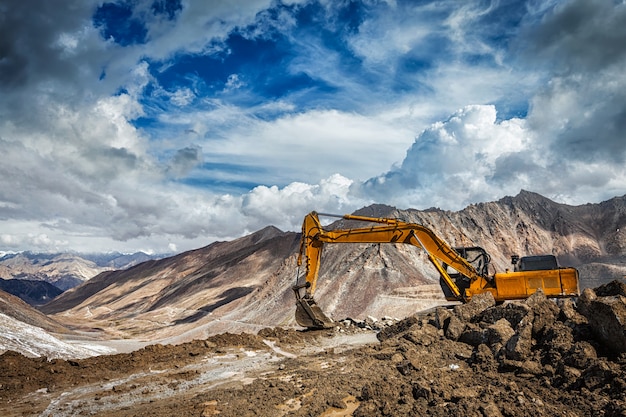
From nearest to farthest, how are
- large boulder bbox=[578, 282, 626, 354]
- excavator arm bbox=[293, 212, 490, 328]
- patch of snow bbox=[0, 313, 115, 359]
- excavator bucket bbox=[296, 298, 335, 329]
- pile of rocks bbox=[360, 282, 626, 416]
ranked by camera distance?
pile of rocks bbox=[360, 282, 626, 416] < large boulder bbox=[578, 282, 626, 354] < patch of snow bbox=[0, 313, 115, 359] < excavator arm bbox=[293, 212, 490, 328] < excavator bucket bbox=[296, 298, 335, 329]

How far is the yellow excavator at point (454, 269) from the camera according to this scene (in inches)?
674

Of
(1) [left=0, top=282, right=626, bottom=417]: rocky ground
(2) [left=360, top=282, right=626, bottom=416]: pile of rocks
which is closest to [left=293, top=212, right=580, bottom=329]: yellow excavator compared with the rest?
(1) [left=0, top=282, right=626, bottom=417]: rocky ground

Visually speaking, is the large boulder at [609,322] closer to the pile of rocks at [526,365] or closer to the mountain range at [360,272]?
the pile of rocks at [526,365]

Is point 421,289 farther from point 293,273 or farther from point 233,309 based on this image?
point 233,309

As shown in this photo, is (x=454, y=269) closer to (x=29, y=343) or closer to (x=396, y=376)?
(x=396, y=376)

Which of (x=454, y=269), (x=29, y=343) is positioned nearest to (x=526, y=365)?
(x=454, y=269)

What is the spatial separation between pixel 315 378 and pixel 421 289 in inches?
1180

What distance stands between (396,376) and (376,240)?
9712 mm

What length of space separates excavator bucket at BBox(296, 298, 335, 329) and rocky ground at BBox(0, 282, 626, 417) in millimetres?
3592

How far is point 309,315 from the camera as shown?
18812mm

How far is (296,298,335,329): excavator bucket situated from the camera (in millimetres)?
18625

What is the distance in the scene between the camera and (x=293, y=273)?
5472 centimetres

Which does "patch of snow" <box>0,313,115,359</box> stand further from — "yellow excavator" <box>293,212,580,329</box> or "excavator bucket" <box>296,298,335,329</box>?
"yellow excavator" <box>293,212,580,329</box>

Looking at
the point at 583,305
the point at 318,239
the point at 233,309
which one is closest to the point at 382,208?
the point at 233,309
